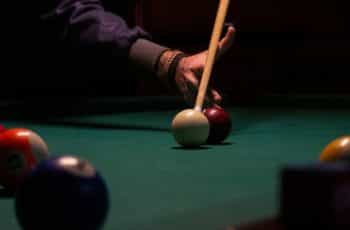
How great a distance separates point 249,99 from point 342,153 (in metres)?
3.90

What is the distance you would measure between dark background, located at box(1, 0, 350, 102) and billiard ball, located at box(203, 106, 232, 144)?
3777 mm

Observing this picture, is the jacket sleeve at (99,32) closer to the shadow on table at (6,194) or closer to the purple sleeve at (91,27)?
the purple sleeve at (91,27)

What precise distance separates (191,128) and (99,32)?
1306 millimetres

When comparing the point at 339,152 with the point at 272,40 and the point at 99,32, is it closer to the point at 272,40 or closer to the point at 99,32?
the point at 99,32

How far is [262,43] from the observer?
704 cm

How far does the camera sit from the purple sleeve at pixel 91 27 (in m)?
3.83

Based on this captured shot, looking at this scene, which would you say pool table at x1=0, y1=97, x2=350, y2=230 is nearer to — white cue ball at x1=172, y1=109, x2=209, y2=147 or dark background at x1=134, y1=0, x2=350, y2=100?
white cue ball at x1=172, y1=109, x2=209, y2=147

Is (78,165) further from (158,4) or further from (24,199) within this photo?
(158,4)

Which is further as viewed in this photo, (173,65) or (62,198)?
(173,65)

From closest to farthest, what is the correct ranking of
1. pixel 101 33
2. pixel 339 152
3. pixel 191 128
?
pixel 339 152, pixel 191 128, pixel 101 33

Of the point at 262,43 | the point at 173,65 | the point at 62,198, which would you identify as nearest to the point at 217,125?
the point at 173,65

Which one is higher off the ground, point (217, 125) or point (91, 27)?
point (91, 27)

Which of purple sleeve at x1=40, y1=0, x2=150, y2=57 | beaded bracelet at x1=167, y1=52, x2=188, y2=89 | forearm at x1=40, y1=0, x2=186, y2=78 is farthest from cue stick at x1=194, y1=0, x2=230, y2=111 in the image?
purple sleeve at x1=40, y1=0, x2=150, y2=57

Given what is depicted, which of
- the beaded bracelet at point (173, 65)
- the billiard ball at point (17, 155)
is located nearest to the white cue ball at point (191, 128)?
the beaded bracelet at point (173, 65)
